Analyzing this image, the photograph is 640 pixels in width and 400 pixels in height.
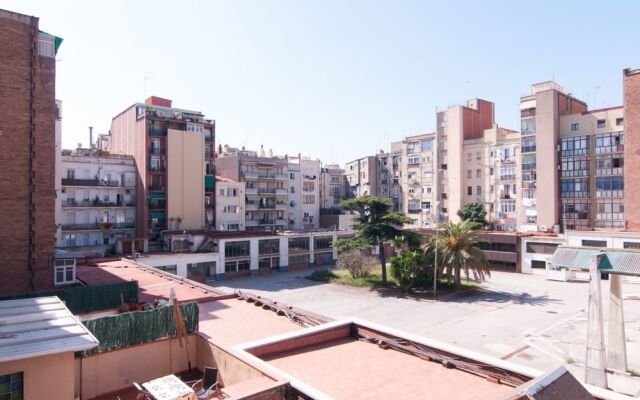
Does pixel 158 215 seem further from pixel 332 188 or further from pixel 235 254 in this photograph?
pixel 332 188

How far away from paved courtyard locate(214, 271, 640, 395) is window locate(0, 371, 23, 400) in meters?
24.1

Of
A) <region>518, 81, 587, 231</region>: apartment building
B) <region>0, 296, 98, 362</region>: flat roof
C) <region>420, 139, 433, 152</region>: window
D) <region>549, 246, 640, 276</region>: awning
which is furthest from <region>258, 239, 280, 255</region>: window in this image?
<region>0, 296, 98, 362</region>: flat roof

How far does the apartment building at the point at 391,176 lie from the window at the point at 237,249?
34.9 metres

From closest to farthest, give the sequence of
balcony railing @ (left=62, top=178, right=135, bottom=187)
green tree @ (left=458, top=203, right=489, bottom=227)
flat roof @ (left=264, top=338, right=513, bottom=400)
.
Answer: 1. flat roof @ (left=264, top=338, right=513, bottom=400)
2. balcony railing @ (left=62, top=178, right=135, bottom=187)
3. green tree @ (left=458, top=203, right=489, bottom=227)

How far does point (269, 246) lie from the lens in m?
57.8

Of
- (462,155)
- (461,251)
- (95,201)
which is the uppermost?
(462,155)

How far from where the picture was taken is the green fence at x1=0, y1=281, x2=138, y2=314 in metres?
18.2

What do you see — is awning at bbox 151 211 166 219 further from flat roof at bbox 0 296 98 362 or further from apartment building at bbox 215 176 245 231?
flat roof at bbox 0 296 98 362

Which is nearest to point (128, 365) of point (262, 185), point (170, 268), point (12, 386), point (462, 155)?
point (12, 386)

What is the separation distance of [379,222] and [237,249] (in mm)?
17346

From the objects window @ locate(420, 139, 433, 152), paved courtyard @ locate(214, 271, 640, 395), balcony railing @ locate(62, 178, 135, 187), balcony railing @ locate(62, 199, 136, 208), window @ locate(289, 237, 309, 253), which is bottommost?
paved courtyard @ locate(214, 271, 640, 395)

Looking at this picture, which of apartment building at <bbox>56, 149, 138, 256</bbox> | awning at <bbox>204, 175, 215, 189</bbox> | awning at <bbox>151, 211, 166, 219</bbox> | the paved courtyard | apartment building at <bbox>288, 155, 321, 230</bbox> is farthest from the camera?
apartment building at <bbox>288, 155, 321, 230</bbox>

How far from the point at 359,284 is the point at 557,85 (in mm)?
42764

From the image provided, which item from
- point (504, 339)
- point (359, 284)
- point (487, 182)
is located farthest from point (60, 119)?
point (487, 182)
